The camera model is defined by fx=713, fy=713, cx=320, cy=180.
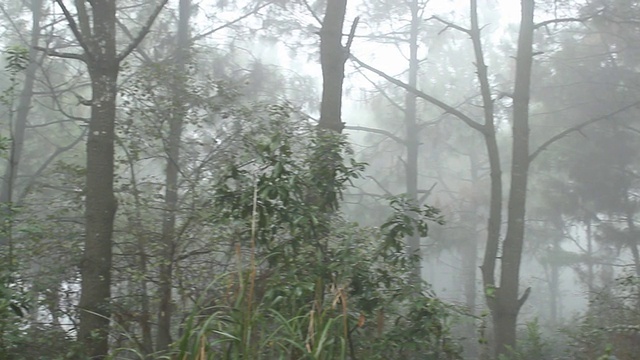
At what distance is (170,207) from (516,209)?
6.09 m

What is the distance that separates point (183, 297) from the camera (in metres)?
7.01

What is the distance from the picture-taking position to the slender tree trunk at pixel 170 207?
698cm

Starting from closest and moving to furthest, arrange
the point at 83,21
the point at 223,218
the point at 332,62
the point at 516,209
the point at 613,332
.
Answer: the point at 223,218
the point at 83,21
the point at 613,332
the point at 332,62
the point at 516,209

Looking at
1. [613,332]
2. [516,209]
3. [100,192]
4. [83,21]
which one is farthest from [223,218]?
[516,209]

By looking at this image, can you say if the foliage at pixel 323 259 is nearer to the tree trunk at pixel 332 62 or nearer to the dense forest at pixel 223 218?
the dense forest at pixel 223 218

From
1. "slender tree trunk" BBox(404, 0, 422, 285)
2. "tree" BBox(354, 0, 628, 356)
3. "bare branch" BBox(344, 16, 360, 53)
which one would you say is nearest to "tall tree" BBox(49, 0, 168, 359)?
"bare branch" BBox(344, 16, 360, 53)

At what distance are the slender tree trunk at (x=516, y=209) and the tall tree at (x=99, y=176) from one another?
6360mm

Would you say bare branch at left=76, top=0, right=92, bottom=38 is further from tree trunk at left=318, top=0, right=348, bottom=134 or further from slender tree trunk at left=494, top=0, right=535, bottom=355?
slender tree trunk at left=494, top=0, right=535, bottom=355

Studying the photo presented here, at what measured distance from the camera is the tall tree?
6.77 metres

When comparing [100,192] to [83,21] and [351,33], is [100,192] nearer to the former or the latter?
[83,21]

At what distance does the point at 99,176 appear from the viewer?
705 cm

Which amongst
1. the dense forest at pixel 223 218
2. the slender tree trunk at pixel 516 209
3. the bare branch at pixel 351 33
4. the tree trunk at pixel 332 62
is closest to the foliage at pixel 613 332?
the dense forest at pixel 223 218

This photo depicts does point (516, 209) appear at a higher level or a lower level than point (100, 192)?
higher

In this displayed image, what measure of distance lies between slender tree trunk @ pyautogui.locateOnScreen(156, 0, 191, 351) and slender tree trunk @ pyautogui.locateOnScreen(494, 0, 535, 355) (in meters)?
5.61
